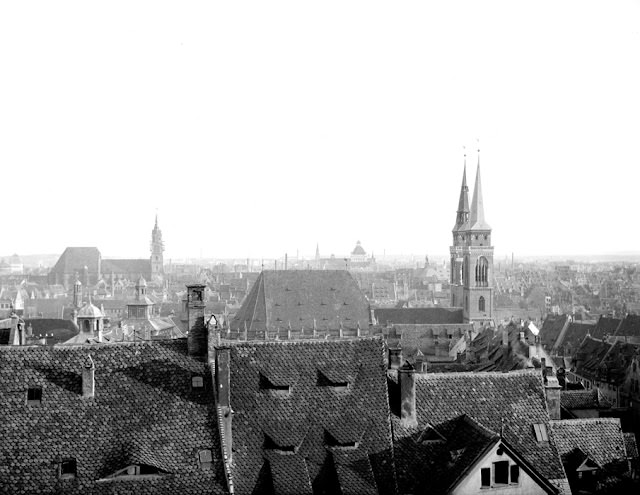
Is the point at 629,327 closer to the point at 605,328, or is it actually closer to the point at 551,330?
the point at 605,328

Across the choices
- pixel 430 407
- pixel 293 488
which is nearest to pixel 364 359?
pixel 430 407

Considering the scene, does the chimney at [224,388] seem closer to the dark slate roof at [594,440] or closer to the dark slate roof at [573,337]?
the dark slate roof at [594,440]

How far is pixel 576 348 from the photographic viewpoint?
108 m

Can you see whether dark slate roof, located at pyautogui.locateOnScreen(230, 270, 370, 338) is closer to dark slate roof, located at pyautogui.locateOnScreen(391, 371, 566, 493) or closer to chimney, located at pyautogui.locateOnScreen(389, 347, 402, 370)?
chimney, located at pyautogui.locateOnScreen(389, 347, 402, 370)

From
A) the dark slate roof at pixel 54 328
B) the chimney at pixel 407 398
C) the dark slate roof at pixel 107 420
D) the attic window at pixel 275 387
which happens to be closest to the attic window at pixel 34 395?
the dark slate roof at pixel 107 420

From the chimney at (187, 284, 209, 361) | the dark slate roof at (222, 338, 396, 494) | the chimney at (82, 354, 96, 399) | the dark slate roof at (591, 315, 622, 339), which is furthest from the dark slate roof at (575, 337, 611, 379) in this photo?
the chimney at (82, 354, 96, 399)

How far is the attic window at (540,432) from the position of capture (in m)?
36.2

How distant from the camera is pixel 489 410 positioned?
36.5m

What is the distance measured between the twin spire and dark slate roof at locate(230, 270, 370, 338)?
3028 centimetres

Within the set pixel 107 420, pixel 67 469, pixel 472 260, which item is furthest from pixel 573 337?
pixel 67 469

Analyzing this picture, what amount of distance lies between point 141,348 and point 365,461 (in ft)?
35.7

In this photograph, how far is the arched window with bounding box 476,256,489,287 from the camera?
5128 inches

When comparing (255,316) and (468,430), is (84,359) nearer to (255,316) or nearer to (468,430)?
(468,430)

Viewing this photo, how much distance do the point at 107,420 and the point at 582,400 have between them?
112 feet
